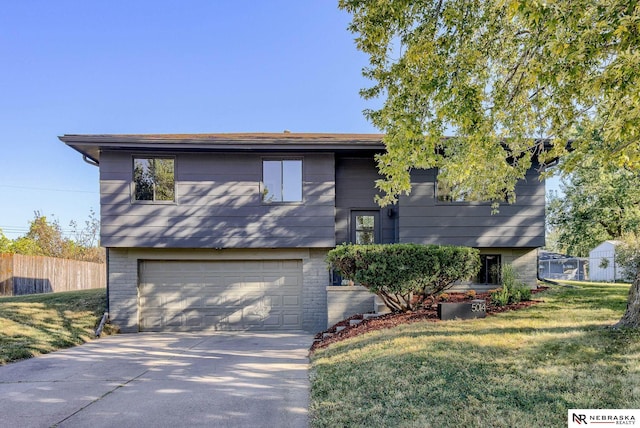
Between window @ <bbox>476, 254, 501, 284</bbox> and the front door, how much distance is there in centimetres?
322

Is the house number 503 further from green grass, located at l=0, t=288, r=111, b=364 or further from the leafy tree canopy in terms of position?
green grass, located at l=0, t=288, r=111, b=364

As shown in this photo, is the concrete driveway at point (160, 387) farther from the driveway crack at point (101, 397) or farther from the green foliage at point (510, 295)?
the green foliage at point (510, 295)

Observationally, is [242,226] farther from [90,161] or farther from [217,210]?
[90,161]

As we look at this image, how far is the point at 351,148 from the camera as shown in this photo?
10156 mm

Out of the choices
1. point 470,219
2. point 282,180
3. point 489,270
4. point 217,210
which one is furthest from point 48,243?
point 489,270

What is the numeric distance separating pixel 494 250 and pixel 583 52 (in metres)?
7.76

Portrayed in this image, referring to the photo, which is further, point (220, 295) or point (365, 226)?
point (365, 226)

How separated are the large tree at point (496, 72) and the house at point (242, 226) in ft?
13.1

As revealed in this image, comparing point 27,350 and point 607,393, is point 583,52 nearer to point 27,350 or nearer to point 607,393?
point 607,393

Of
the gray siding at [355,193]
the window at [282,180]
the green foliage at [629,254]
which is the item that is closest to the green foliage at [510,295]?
the gray siding at [355,193]

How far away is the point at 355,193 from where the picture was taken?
11031mm

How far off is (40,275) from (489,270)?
18299mm

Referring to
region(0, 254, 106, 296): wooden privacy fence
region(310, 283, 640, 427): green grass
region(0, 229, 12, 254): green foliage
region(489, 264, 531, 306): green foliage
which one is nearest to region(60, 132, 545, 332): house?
region(489, 264, 531, 306): green foliage

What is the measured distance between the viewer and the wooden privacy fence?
1509 centimetres
